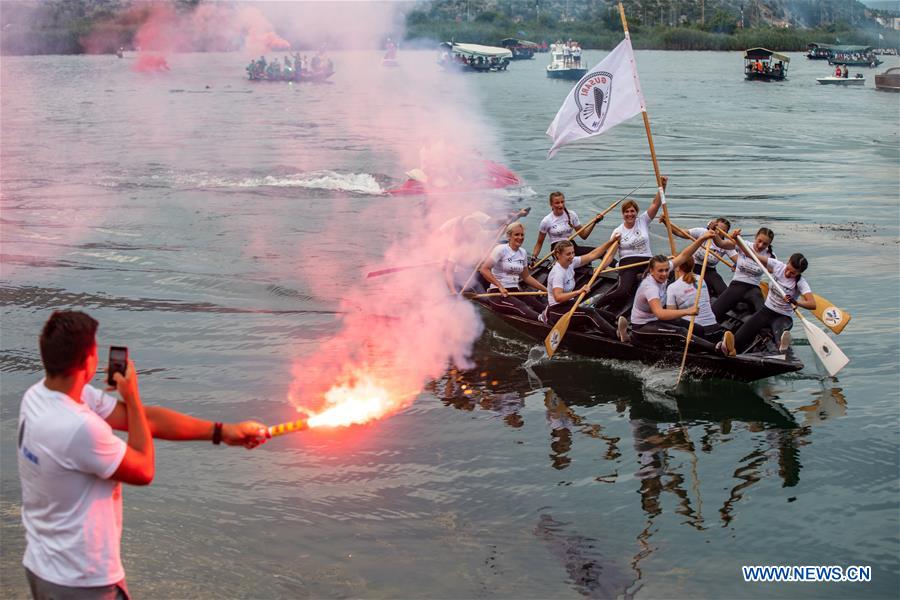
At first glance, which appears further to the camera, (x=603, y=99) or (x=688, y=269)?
(x=603, y=99)

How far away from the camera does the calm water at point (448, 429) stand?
9.68m

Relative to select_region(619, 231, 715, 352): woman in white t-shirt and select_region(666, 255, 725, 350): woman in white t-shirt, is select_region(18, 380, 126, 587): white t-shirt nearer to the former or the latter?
select_region(619, 231, 715, 352): woman in white t-shirt

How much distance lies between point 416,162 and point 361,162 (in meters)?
2.46

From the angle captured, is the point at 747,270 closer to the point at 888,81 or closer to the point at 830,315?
the point at 830,315

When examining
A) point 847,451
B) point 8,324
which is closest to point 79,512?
point 847,451

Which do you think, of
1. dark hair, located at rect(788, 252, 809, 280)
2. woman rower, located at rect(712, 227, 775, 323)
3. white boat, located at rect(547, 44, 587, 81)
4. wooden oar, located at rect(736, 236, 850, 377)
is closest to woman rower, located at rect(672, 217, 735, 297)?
woman rower, located at rect(712, 227, 775, 323)

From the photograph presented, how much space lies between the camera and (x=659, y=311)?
45.2 feet

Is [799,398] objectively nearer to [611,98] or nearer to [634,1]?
[611,98]

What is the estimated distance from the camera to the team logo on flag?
1628cm

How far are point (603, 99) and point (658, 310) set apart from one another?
14.4 ft

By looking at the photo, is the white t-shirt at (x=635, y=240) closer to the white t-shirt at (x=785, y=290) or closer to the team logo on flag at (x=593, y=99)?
the team logo on flag at (x=593, y=99)

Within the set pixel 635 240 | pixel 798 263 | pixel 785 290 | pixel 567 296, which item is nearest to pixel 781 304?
pixel 785 290

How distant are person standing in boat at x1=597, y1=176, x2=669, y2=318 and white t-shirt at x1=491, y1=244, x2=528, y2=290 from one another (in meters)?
1.49

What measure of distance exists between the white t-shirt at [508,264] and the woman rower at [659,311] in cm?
268
